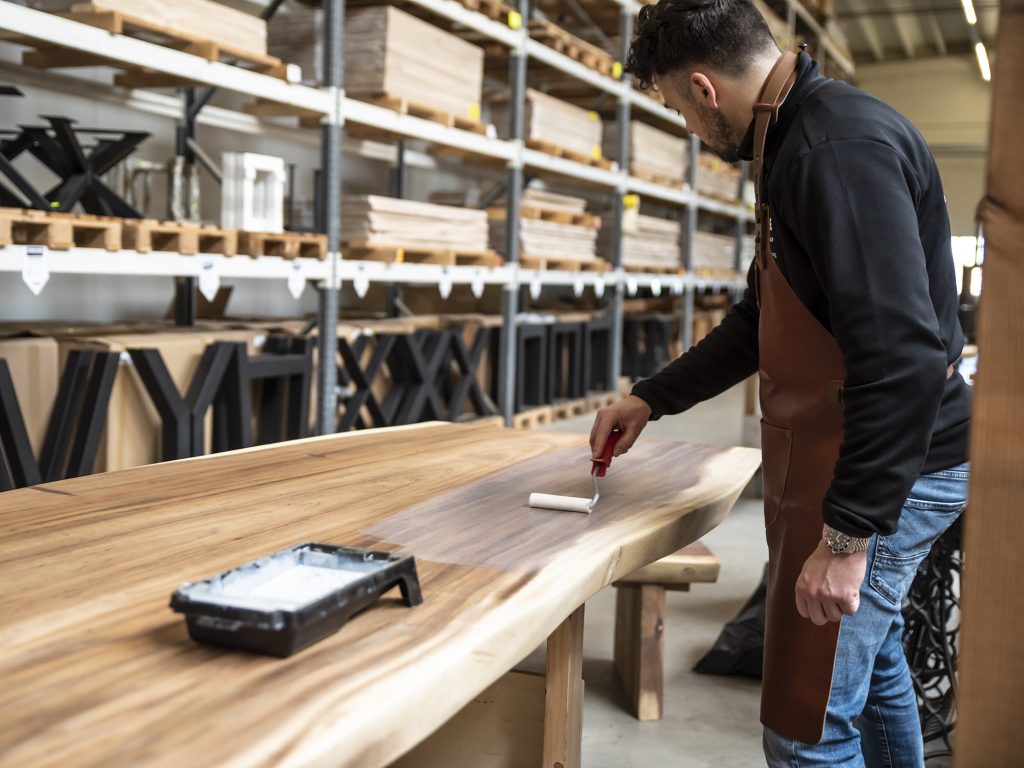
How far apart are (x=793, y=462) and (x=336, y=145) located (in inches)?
144

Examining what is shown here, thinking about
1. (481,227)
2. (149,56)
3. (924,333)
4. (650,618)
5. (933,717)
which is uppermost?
(149,56)

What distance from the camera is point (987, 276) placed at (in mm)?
780

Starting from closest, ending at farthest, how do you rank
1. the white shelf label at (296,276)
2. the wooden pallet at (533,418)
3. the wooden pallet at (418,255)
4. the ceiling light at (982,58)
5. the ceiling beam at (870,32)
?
1. the white shelf label at (296,276)
2. the wooden pallet at (418,255)
3. the wooden pallet at (533,418)
4. the ceiling light at (982,58)
5. the ceiling beam at (870,32)

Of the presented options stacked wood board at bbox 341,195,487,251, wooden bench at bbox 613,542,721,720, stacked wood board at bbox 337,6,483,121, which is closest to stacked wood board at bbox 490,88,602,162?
stacked wood board at bbox 341,195,487,251

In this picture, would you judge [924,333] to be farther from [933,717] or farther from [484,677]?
[933,717]

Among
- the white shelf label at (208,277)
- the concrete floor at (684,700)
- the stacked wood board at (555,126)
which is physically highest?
the stacked wood board at (555,126)

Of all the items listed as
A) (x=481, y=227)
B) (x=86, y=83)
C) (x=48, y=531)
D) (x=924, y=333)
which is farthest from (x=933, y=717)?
(x=86, y=83)

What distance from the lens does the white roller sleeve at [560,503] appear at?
200 cm

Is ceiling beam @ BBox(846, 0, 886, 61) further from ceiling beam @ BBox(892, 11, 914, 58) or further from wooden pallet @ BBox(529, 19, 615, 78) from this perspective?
wooden pallet @ BBox(529, 19, 615, 78)

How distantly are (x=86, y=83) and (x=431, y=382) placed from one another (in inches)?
94.1

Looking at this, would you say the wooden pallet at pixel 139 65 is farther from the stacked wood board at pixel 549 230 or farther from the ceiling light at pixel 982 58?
the ceiling light at pixel 982 58

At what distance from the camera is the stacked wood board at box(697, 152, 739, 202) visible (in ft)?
35.9

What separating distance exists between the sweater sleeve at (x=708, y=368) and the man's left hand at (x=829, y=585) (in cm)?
78

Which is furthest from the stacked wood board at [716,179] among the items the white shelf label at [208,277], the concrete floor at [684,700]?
the white shelf label at [208,277]
